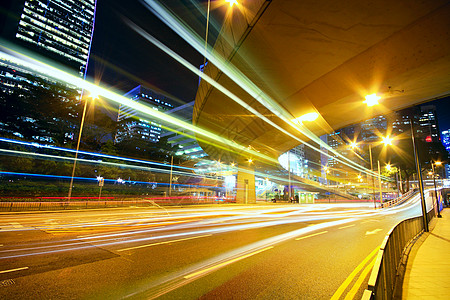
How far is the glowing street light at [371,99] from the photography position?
11.9 meters

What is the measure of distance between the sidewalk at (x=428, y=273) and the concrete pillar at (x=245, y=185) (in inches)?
1115

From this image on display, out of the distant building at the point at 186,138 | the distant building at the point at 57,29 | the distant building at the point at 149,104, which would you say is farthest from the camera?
the distant building at the point at 149,104

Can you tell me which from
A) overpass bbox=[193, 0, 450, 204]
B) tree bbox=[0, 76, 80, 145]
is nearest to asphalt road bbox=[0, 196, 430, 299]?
overpass bbox=[193, 0, 450, 204]

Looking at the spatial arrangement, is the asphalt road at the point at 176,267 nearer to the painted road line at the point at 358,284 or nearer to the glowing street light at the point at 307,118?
the painted road line at the point at 358,284

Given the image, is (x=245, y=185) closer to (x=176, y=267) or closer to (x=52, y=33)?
(x=176, y=267)

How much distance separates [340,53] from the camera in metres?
8.86

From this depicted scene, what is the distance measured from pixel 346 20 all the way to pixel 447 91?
8325 mm

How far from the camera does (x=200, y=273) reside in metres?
5.58

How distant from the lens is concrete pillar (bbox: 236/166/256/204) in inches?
1478

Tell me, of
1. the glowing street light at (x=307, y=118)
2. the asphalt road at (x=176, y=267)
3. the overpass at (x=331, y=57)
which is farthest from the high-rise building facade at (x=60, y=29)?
the asphalt road at (x=176, y=267)

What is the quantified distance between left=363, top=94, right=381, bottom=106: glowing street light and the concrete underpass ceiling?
294mm

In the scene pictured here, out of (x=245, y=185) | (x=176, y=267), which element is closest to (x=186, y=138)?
(x=245, y=185)

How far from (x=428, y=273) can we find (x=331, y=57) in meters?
7.99

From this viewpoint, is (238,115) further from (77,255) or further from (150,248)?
(77,255)
